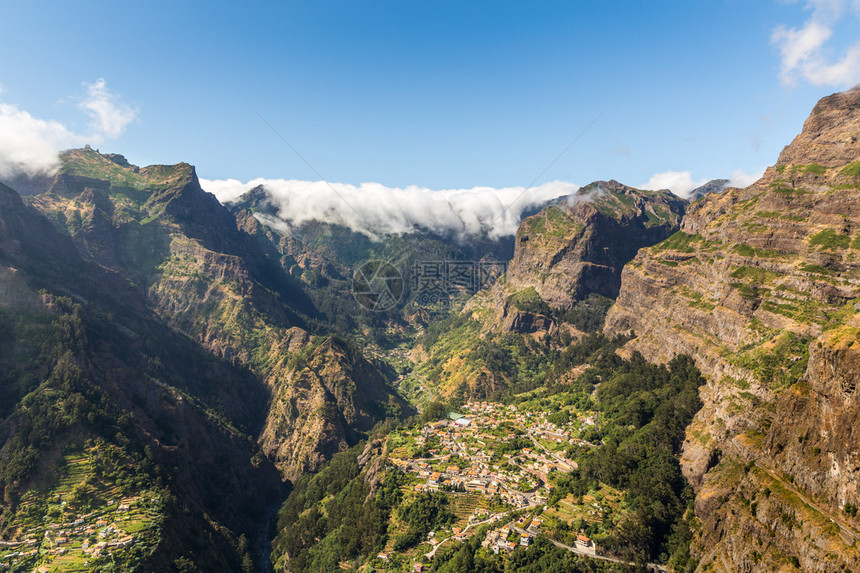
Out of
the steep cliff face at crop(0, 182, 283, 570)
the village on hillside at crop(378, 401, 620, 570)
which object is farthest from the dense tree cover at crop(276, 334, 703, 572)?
the steep cliff face at crop(0, 182, 283, 570)

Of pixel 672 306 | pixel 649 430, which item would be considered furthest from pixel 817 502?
pixel 672 306

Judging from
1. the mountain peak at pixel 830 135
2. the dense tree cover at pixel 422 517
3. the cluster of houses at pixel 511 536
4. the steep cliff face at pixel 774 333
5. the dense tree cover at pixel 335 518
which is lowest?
the dense tree cover at pixel 335 518

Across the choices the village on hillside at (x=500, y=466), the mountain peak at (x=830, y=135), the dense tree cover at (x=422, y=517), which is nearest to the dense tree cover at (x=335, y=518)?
the dense tree cover at (x=422, y=517)

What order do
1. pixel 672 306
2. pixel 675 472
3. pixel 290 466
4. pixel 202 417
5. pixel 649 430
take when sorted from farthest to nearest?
pixel 290 466, pixel 202 417, pixel 672 306, pixel 649 430, pixel 675 472

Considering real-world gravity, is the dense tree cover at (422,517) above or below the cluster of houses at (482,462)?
below

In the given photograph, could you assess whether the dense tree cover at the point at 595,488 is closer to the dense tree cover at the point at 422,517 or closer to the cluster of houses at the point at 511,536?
the dense tree cover at the point at 422,517

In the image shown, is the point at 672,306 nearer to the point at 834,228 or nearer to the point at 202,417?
the point at 834,228
